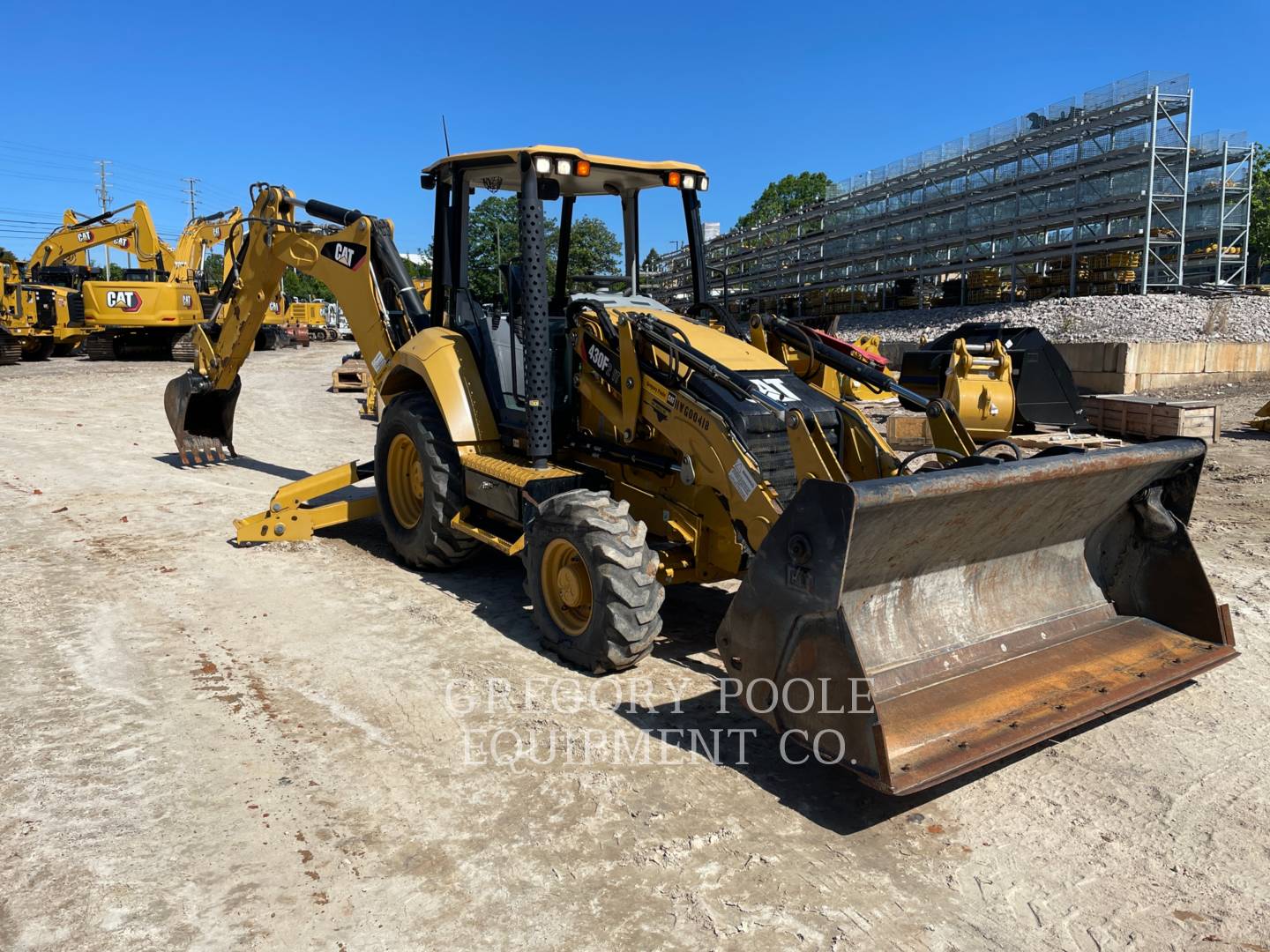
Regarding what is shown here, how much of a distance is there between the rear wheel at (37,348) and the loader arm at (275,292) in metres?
20.4

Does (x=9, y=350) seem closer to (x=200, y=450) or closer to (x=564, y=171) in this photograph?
(x=200, y=450)

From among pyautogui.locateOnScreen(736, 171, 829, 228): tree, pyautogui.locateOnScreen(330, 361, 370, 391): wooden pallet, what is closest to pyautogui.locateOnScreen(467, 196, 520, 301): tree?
pyautogui.locateOnScreen(330, 361, 370, 391): wooden pallet

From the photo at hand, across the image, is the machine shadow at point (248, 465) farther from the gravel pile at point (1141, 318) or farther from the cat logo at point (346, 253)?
the gravel pile at point (1141, 318)

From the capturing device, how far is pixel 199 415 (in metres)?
10.5

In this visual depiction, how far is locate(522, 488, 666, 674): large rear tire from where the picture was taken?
442 cm

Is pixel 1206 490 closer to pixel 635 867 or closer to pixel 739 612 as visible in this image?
pixel 739 612

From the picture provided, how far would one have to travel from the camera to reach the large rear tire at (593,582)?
14.5ft

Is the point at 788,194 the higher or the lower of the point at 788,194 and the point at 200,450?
the higher

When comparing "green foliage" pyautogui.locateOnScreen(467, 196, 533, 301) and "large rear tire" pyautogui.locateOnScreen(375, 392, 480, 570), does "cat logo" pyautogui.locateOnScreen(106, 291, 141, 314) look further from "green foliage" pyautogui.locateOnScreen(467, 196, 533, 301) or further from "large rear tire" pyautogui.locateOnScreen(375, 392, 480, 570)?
"green foliage" pyautogui.locateOnScreen(467, 196, 533, 301)

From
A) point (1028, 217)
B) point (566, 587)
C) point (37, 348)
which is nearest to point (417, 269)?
point (37, 348)

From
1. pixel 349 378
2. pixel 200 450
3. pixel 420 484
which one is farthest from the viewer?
pixel 349 378

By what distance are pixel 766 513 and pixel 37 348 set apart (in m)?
29.6

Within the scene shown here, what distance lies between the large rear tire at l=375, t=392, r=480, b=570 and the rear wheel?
83.4 ft

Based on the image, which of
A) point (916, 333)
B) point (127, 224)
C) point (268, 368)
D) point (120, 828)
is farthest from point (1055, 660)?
point (127, 224)
